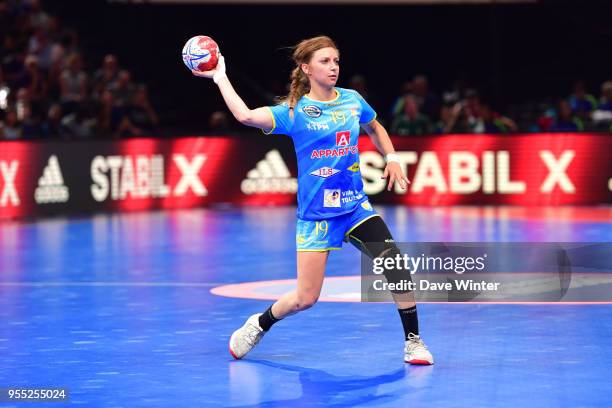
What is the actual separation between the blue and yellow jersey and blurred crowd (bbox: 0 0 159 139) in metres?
12.4

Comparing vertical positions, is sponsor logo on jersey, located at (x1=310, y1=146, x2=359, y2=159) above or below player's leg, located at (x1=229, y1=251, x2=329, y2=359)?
above

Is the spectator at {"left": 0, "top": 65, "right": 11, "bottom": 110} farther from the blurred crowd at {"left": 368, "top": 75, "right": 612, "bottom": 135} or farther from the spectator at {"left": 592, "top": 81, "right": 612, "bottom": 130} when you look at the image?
the spectator at {"left": 592, "top": 81, "right": 612, "bottom": 130}

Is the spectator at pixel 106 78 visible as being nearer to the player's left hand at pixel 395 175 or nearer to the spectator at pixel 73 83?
the spectator at pixel 73 83

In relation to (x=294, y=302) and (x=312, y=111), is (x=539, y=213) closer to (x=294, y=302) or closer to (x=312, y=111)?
(x=294, y=302)

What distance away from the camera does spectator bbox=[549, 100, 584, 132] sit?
22.6 metres

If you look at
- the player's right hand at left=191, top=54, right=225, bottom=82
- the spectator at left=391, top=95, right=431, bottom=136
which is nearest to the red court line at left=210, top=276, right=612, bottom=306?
the player's right hand at left=191, top=54, right=225, bottom=82

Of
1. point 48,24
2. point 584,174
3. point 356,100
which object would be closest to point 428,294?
point 356,100

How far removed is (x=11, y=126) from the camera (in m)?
21.3

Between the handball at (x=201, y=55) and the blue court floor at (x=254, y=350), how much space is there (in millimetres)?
2009

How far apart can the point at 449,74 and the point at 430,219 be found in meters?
10.9

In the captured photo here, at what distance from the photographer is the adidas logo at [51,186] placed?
20594mm

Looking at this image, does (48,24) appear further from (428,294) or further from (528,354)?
(528,354)

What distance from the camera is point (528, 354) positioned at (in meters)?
9.38

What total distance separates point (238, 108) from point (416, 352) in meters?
2.00
